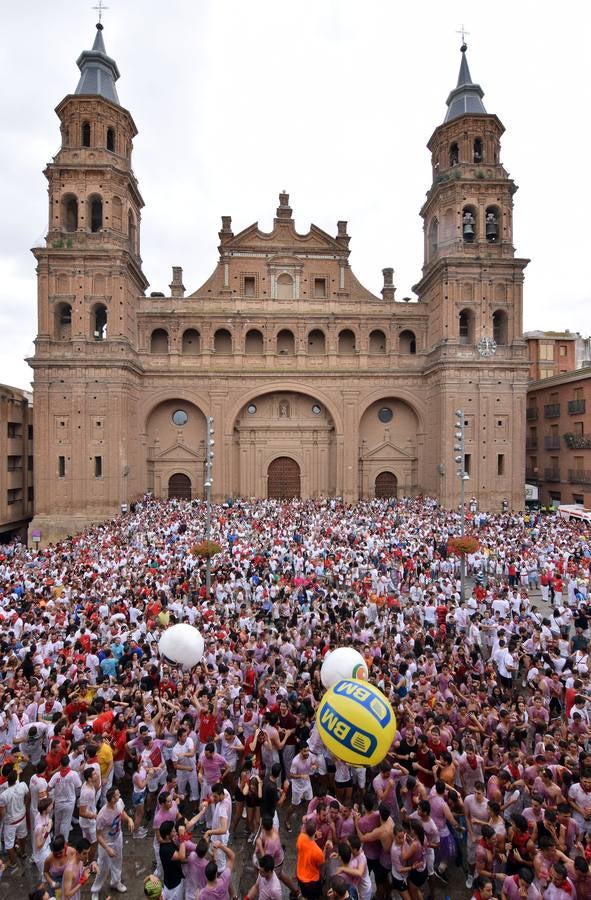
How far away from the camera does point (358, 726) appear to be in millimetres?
6137

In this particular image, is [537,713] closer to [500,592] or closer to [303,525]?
[500,592]

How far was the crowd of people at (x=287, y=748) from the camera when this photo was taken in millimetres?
5664

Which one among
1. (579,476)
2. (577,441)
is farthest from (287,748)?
(577,441)

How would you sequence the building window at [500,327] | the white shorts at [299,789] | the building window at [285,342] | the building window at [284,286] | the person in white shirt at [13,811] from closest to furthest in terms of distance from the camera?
the person in white shirt at [13,811], the white shorts at [299,789], the building window at [500,327], the building window at [284,286], the building window at [285,342]

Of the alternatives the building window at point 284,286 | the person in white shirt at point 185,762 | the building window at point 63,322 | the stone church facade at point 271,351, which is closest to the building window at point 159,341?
the stone church facade at point 271,351

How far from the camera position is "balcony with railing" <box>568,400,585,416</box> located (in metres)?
34.6

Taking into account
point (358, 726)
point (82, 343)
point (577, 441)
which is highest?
point (82, 343)

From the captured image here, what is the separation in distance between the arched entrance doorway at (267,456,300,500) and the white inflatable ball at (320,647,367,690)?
1098 inches

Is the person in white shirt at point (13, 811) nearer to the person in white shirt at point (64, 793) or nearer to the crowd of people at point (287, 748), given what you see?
the crowd of people at point (287, 748)

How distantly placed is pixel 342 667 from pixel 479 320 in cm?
2901

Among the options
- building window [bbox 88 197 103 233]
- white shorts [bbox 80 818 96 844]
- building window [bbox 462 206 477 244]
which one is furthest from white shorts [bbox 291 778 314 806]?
building window [bbox 462 206 477 244]

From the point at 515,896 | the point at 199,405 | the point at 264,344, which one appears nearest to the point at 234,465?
the point at 199,405

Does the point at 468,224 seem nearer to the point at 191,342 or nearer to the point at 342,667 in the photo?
the point at 191,342

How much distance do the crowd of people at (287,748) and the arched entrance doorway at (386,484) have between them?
20.0 meters
